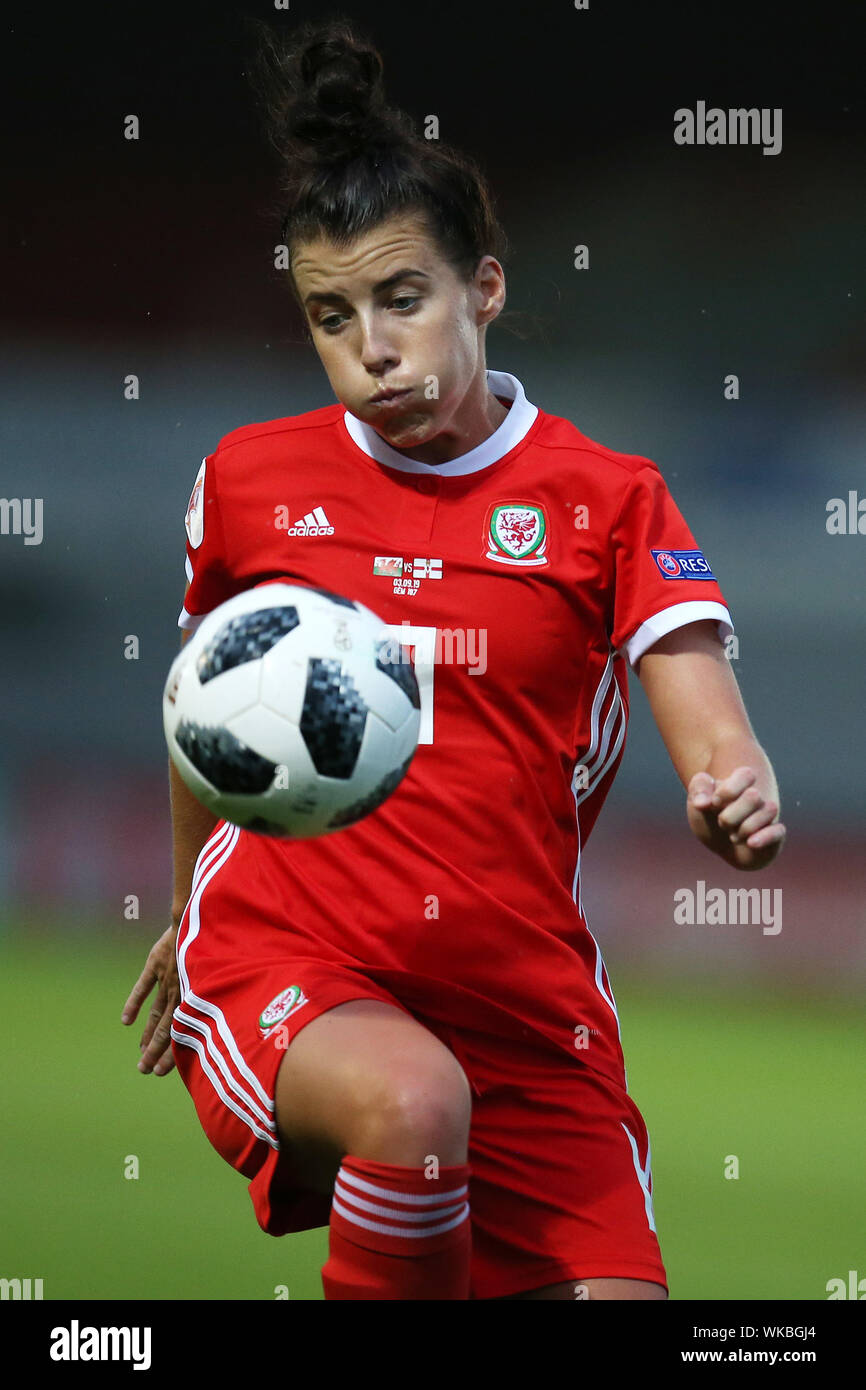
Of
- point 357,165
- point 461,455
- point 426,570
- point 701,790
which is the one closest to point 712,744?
point 701,790

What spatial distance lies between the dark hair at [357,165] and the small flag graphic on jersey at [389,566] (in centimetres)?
40

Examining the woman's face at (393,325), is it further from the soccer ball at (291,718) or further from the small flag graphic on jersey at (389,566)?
the soccer ball at (291,718)

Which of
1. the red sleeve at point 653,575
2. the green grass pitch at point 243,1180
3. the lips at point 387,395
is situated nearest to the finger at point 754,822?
the red sleeve at point 653,575

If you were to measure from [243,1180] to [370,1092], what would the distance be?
7.98 feet

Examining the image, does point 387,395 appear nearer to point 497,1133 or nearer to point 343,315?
point 343,315

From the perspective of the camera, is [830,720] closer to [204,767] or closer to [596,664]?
[596,664]

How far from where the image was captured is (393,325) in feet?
6.48

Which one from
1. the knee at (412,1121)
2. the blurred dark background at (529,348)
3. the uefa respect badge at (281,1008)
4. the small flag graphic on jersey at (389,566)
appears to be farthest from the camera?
the blurred dark background at (529,348)

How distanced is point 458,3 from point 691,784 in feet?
17.8

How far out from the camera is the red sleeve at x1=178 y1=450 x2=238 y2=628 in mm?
2146

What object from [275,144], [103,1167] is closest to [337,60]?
[275,144]

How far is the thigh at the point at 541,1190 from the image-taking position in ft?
6.49

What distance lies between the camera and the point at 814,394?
254 inches

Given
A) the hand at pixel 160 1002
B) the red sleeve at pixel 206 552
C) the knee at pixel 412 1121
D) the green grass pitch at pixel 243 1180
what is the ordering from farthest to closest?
1. the green grass pitch at pixel 243 1180
2. the hand at pixel 160 1002
3. the red sleeve at pixel 206 552
4. the knee at pixel 412 1121
